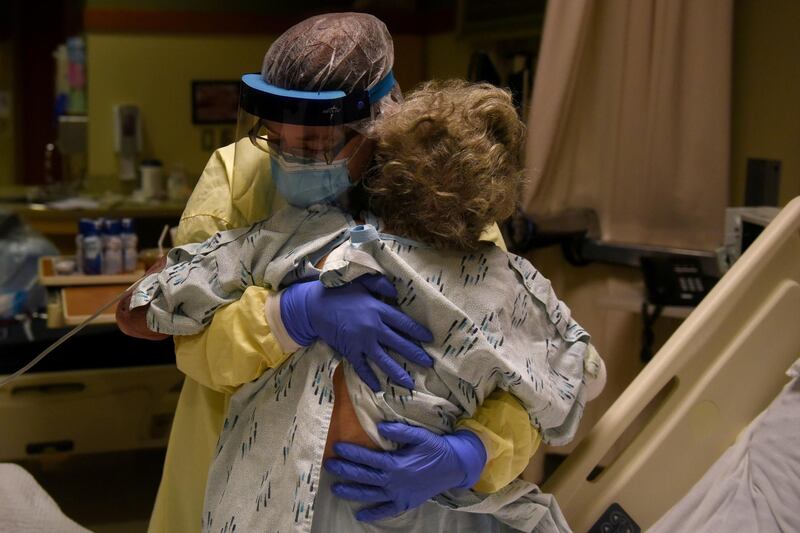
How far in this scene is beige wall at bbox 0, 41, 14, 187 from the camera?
3834mm

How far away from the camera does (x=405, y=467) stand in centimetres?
112

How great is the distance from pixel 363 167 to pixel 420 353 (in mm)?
270

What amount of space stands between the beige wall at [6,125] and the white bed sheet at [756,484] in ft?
10.6

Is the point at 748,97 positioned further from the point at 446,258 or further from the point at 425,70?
the point at 446,258

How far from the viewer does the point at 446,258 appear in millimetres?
1179

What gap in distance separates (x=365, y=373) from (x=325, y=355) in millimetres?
56

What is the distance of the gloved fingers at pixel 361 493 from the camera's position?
1.14 metres

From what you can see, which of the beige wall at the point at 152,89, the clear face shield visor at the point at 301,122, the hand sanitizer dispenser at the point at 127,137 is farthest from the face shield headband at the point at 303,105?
the hand sanitizer dispenser at the point at 127,137

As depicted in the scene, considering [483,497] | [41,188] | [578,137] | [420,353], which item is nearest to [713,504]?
[483,497]

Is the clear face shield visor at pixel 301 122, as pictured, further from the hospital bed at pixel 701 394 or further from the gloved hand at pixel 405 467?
the hospital bed at pixel 701 394

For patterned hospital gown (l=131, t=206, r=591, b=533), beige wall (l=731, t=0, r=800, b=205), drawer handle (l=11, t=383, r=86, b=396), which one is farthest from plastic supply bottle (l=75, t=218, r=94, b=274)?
beige wall (l=731, t=0, r=800, b=205)

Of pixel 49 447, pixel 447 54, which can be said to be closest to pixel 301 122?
pixel 49 447

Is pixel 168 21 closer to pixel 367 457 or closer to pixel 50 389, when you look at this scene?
pixel 50 389

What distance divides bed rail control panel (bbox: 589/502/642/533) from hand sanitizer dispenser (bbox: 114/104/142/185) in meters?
2.69
